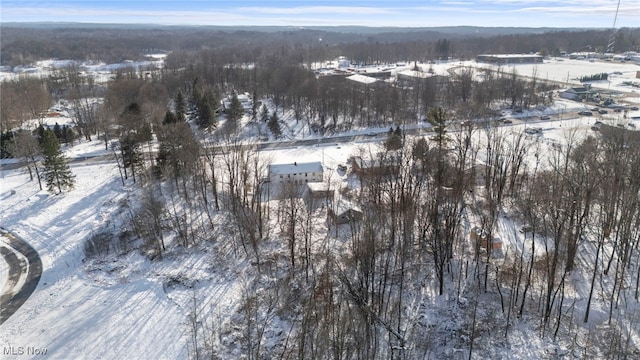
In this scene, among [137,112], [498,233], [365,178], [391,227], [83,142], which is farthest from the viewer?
[83,142]

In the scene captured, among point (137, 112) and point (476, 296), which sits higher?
point (137, 112)

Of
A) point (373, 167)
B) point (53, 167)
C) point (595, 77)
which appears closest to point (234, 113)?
point (53, 167)

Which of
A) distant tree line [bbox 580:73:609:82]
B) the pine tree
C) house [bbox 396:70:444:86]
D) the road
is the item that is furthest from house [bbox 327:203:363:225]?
distant tree line [bbox 580:73:609:82]

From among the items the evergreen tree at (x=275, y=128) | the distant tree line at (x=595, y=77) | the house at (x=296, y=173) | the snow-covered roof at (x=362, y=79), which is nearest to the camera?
the house at (x=296, y=173)

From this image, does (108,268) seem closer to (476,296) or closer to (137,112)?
(476,296)

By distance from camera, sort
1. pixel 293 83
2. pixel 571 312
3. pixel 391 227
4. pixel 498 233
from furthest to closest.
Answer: pixel 293 83 < pixel 498 233 < pixel 391 227 < pixel 571 312

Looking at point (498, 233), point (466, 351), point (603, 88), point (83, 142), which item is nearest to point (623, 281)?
point (498, 233)

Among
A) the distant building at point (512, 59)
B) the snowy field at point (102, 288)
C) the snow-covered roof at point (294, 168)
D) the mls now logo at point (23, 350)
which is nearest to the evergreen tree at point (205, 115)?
the snowy field at point (102, 288)

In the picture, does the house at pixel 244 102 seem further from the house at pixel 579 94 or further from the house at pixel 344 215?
the house at pixel 579 94
